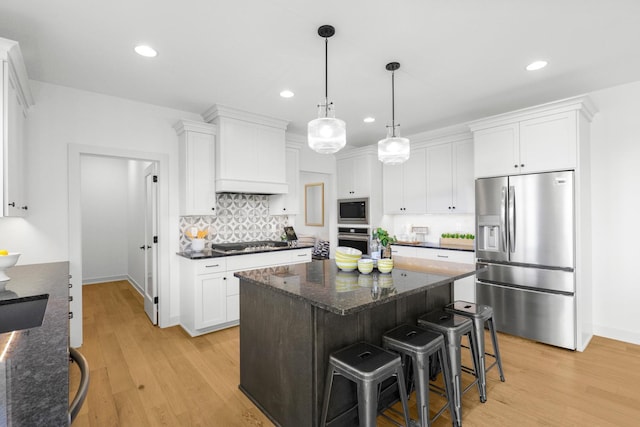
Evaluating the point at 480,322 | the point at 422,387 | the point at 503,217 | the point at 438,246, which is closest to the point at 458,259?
the point at 438,246

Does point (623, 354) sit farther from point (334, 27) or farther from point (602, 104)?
point (334, 27)

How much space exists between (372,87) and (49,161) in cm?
329

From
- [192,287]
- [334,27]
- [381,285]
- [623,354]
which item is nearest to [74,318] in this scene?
[192,287]

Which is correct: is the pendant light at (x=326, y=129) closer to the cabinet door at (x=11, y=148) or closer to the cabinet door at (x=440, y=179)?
the cabinet door at (x=11, y=148)

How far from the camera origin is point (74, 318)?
3209 millimetres

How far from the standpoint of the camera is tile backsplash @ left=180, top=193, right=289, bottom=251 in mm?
4051

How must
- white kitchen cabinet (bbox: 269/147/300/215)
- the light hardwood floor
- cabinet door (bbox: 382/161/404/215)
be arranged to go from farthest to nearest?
cabinet door (bbox: 382/161/404/215)
white kitchen cabinet (bbox: 269/147/300/215)
the light hardwood floor

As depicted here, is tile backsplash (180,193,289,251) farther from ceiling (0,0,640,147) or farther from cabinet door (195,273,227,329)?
ceiling (0,0,640,147)

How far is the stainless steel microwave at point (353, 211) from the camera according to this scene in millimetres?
5143

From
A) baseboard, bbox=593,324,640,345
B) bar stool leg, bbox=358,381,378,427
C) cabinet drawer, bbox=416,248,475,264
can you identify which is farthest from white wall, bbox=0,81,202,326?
baseboard, bbox=593,324,640,345

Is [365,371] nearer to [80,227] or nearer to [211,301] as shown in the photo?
[211,301]

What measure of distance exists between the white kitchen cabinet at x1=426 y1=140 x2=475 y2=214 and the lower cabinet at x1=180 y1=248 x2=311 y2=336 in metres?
2.63

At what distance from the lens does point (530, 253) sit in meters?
3.31

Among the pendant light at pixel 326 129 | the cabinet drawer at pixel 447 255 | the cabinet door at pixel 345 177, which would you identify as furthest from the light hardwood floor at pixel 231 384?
the cabinet door at pixel 345 177
